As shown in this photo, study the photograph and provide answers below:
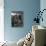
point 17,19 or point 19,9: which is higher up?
point 19,9

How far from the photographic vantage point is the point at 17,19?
529 cm

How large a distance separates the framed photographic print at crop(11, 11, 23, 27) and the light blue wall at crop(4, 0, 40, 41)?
4.6 inches

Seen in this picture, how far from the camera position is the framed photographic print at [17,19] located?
5238 millimetres

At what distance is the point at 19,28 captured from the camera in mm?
5289

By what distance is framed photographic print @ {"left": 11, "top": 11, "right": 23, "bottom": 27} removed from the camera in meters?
5.24

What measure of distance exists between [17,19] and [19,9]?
0.40 m

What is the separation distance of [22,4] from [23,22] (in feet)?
2.32

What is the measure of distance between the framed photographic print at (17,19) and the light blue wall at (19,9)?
0.12m

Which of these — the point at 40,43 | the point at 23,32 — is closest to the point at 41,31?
the point at 40,43

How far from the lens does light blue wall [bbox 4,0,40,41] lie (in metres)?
5.19

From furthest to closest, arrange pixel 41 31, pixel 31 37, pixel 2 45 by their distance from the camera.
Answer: pixel 2 45
pixel 31 37
pixel 41 31

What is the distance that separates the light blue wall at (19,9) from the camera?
5.19 meters

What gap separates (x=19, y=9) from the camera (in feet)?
17.2

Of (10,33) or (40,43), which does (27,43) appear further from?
(10,33)
